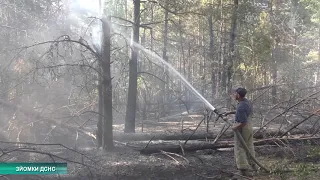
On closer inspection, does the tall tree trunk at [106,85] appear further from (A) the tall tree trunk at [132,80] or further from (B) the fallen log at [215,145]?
(A) the tall tree trunk at [132,80]

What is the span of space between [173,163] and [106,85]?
2.69 meters

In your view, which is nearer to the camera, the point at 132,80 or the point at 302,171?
the point at 302,171

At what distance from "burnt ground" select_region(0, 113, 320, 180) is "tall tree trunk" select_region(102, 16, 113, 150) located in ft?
1.29

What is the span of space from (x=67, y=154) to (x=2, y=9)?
35.1ft

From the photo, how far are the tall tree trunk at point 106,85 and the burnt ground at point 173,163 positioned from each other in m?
0.39

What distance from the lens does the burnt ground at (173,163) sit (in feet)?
23.2

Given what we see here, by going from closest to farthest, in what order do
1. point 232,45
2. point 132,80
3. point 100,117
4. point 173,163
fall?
point 173,163, point 100,117, point 132,80, point 232,45

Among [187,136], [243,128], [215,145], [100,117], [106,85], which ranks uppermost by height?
[106,85]

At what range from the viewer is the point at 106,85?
866 cm

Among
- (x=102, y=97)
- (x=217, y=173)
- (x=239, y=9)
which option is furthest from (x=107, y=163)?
(x=239, y=9)

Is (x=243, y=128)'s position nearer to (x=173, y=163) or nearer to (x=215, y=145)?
(x=215, y=145)

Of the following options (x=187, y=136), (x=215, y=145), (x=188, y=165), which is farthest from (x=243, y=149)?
(x=187, y=136)

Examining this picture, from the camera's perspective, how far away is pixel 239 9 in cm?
2023

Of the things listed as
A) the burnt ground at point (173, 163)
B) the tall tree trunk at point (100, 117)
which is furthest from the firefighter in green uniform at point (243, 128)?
the tall tree trunk at point (100, 117)
